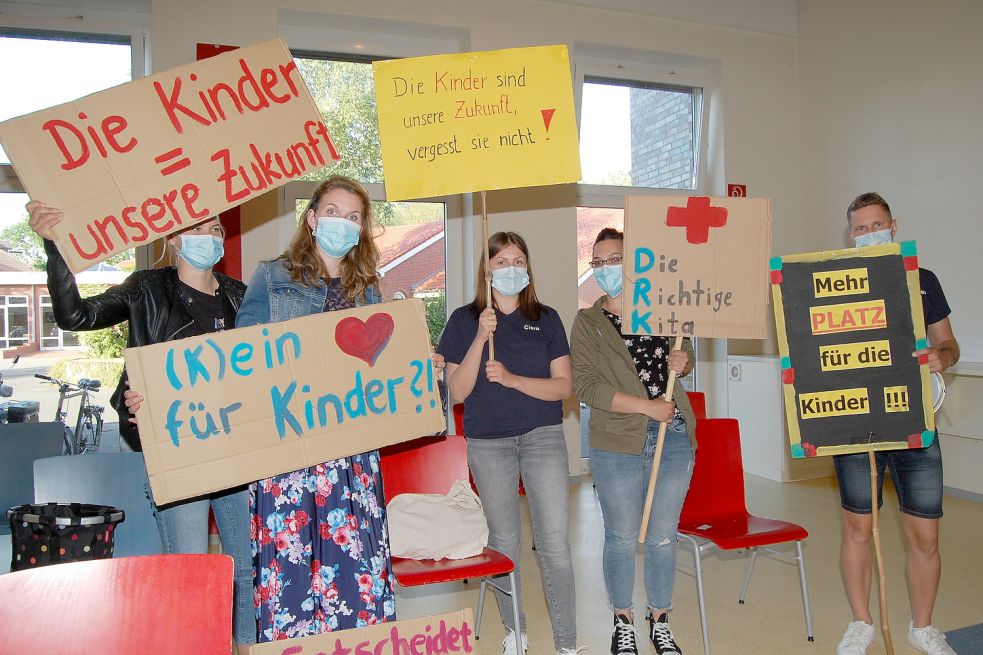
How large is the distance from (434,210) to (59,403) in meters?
2.63

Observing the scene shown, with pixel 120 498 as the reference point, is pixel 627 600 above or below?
below

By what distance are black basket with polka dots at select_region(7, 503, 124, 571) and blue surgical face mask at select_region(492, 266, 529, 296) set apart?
50.5 inches

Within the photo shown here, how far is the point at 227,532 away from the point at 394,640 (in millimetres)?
755

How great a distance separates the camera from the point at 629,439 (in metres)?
2.38

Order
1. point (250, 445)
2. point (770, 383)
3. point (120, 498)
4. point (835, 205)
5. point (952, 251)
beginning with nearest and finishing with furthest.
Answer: point (250, 445) → point (120, 498) → point (952, 251) → point (770, 383) → point (835, 205)

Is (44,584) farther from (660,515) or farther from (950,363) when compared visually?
(950,363)

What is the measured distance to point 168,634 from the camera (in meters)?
1.25

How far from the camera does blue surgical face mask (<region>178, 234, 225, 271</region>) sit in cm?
206

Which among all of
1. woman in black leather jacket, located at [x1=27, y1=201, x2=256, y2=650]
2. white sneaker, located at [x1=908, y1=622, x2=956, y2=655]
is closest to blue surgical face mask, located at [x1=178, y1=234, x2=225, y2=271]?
woman in black leather jacket, located at [x1=27, y1=201, x2=256, y2=650]

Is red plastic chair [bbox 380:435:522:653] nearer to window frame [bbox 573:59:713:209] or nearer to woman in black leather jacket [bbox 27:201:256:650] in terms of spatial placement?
woman in black leather jacket [bbox 27:201:256:650]

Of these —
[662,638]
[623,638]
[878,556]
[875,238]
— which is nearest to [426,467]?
[623,638]

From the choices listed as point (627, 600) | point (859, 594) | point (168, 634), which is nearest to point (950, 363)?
point (859, 594)

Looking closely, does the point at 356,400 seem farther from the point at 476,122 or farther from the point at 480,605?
the point at 480,605

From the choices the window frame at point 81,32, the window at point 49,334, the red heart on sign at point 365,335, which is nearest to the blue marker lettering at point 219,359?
the red heart on sign at point 365,335
